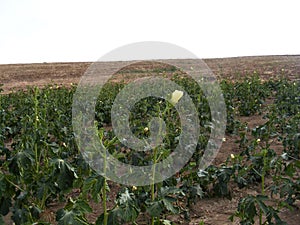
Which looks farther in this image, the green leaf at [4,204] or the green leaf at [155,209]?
Result: the green leaf at [4,204]

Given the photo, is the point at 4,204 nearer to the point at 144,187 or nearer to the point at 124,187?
the point at 124,187

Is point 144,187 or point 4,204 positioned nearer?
point 4,204

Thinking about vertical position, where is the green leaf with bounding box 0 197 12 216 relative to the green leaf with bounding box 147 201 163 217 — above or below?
below

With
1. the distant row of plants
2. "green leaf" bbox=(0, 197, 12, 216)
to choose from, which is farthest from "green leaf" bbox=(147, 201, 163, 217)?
"green leaf" bbox=(0, 197, 12, 216)

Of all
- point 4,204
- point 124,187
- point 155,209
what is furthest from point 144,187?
point 4,204

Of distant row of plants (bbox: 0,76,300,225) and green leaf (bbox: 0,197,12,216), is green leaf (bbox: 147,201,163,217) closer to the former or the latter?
distant row of plants (bbox: 0,76,300,225)

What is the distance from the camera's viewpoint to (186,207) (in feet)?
13.5

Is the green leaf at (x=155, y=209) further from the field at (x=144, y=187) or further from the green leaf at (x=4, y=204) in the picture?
the green leaf at (x=4, y=204)

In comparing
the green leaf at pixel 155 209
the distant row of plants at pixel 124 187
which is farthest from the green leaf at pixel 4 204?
the green leaf at pixel 155 209

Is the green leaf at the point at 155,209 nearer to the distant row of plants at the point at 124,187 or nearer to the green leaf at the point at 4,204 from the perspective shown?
the distant row of plants at the point at 124,187

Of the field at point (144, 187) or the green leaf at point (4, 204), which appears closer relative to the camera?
the field at point (144, 187)

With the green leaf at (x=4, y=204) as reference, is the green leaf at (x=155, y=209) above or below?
above

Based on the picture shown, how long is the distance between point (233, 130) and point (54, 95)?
15.1ft

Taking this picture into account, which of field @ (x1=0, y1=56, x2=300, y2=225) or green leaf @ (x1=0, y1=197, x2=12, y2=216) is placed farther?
green leaf @ (x1=0, y1=197, x2=12, y2=216)
